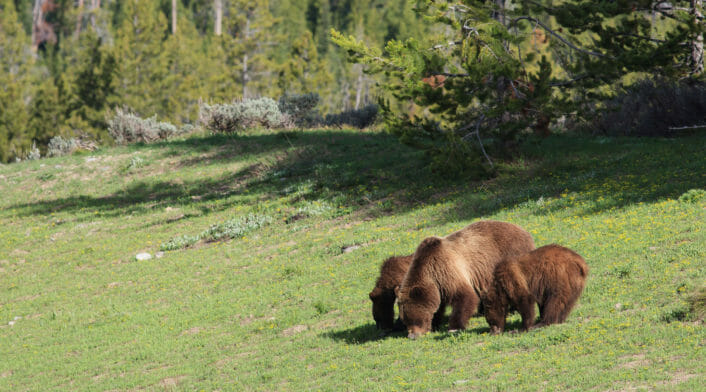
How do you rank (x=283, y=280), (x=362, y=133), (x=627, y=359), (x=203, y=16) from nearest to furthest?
1. (x=627, y=359)
2. (x=283, y=280)
3. (x=362, y=133)
4. (x=203, y=16)

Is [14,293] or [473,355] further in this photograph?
[14,293]

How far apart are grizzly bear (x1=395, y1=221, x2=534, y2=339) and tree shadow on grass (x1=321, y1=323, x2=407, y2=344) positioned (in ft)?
2.22

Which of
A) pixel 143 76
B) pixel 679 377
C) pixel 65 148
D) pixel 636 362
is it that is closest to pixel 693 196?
pixel 636 362

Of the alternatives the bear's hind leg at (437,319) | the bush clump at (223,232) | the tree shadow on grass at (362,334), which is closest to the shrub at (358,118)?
the bush clump at (223,232)

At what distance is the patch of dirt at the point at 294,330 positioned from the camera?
36.8 ft

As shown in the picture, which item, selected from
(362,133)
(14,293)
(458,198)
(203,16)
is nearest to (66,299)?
(14,293)

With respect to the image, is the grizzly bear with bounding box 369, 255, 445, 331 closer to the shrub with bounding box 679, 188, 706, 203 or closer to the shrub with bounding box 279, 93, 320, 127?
the shrub with bounding box 679, 188, 706, 203

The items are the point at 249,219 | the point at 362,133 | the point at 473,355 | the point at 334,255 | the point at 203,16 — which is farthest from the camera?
the point at 203,16

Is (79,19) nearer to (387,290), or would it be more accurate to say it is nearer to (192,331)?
(192,331)

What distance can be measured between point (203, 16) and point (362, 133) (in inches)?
2991

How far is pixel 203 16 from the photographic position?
10094 cm

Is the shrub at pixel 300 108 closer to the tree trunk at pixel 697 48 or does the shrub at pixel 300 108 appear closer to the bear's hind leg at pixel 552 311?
the tree trunk at pixel 697 48

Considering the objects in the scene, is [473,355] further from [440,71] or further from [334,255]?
[440,71]

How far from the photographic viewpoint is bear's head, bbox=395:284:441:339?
28.6 ft
